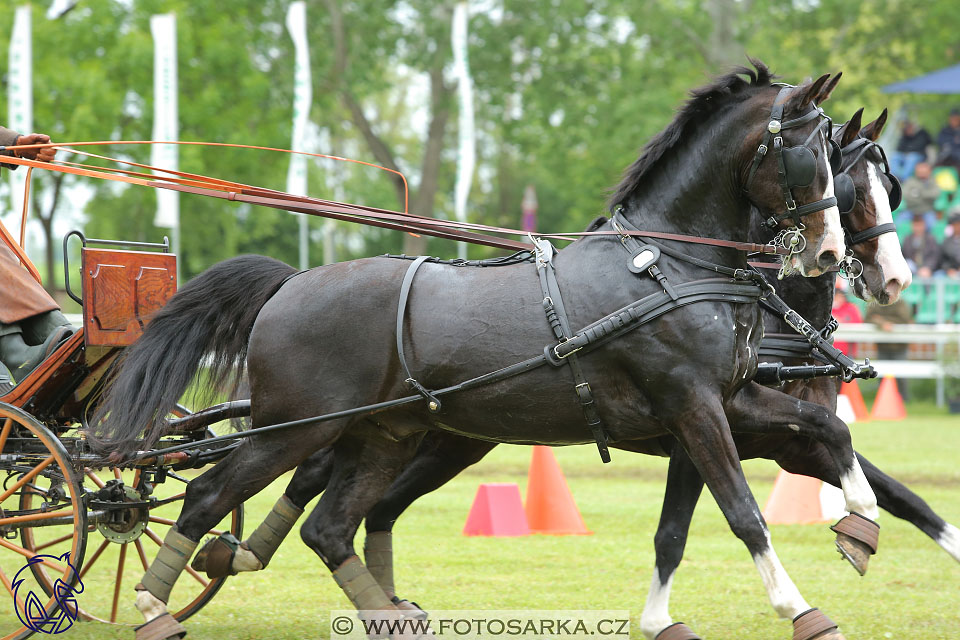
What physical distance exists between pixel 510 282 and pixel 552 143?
24761mm

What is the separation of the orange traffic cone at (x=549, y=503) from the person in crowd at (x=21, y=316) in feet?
13.5

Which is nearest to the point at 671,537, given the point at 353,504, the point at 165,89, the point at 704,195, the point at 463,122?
the point at 353,504

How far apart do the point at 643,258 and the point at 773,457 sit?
150 cm

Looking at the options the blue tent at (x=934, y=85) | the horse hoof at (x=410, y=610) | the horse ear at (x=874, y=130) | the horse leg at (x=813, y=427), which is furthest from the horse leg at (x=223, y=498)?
the blue tent at (x=934, y=85)

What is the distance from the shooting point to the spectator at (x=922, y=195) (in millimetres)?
21484

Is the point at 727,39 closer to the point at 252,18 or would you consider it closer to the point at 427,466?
the point at 252,18

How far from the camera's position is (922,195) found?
21516 mm

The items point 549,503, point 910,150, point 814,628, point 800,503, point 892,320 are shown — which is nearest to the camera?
point 814,628

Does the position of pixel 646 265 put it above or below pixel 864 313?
above

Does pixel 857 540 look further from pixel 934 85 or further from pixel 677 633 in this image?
pixel 934 85

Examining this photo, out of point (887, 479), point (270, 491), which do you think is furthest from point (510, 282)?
point (270, 491)

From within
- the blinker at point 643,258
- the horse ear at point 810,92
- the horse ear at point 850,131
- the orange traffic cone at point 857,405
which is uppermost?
the horse ear at point 810,92

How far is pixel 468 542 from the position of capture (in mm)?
7992

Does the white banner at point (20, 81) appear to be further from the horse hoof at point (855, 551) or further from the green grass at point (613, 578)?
the horse hoof at point (855, 551)
